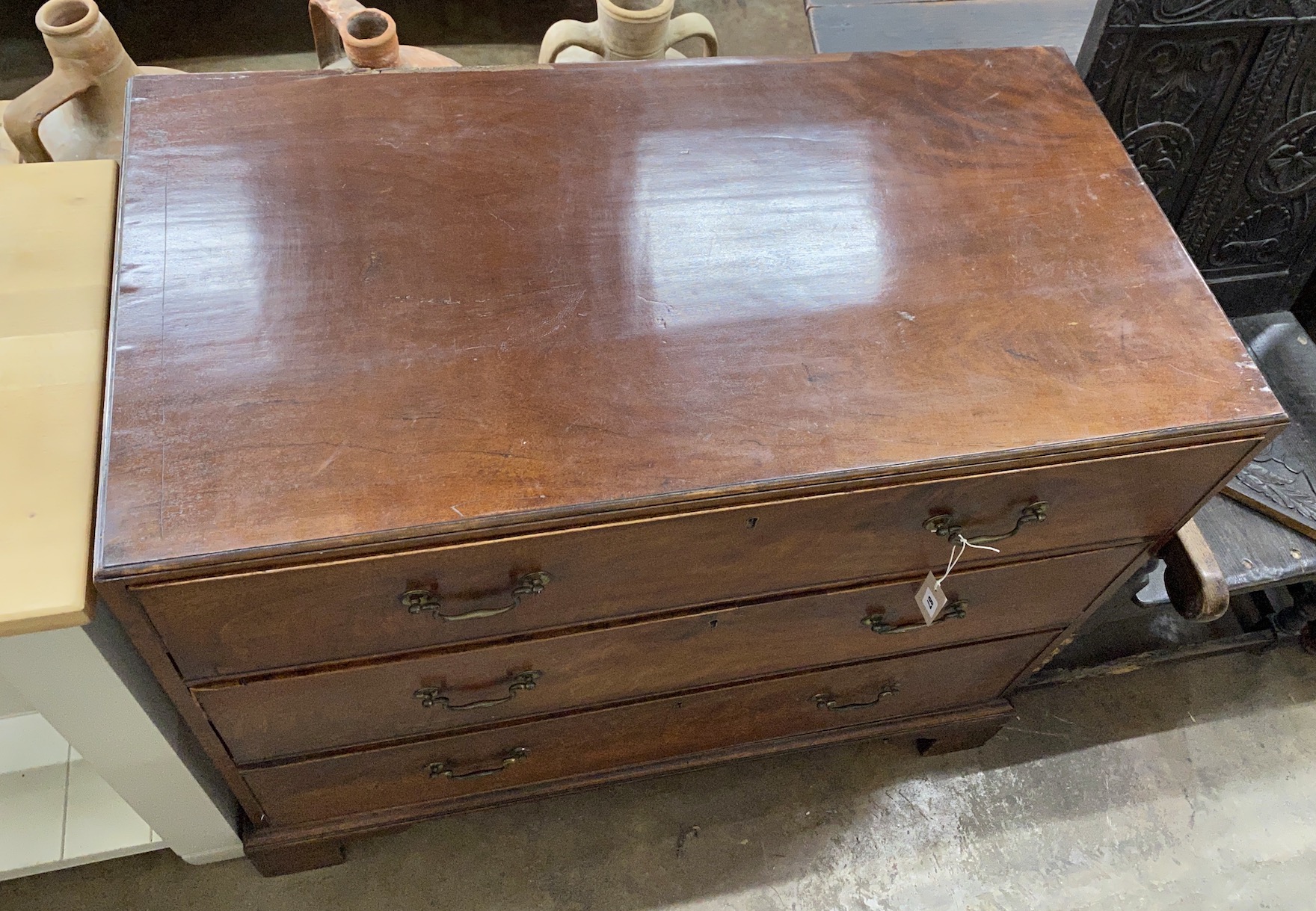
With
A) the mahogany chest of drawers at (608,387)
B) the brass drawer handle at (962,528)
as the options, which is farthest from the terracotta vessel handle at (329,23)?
the brass drawer handle at (962,528)

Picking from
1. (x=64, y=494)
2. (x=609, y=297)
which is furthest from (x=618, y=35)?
(x=64, y=494)

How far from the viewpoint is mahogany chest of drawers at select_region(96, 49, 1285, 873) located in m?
0.72

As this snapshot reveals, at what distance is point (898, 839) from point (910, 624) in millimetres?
519

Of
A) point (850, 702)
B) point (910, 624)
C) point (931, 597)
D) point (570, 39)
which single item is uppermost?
point (570, 39)

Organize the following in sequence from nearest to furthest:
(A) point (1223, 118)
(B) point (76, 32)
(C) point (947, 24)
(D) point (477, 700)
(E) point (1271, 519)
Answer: (D) point (477, 700) < (B) point (76, 32) < (A) point (1223, 118) < (E) point (1271, 519) < (C) point (947, 24)

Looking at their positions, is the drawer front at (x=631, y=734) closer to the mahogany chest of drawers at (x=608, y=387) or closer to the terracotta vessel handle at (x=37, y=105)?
the mahogany chest of drawers at (x=608, y=387)

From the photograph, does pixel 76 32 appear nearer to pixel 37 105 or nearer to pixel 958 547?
pixel 37 105

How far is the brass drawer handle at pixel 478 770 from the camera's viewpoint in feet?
3.50

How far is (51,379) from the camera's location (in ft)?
2.54

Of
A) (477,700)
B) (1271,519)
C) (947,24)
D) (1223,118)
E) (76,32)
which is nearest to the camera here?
(477,700)

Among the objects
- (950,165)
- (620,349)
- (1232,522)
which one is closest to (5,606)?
(620,349)

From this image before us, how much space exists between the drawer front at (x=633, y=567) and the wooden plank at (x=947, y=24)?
79 cm

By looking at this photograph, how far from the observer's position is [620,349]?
2.59 feet

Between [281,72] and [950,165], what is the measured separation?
2.18 ft
